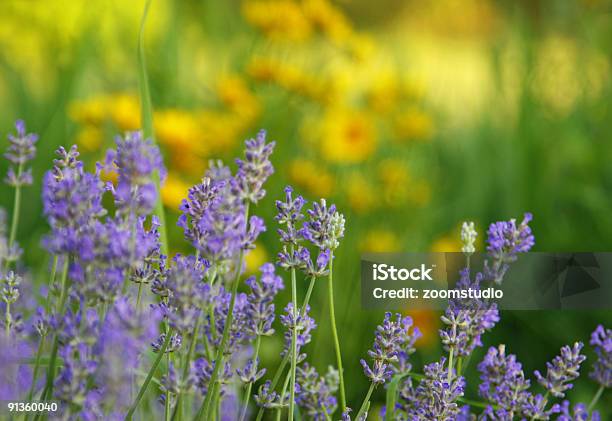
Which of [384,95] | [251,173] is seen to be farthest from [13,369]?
[384,95]

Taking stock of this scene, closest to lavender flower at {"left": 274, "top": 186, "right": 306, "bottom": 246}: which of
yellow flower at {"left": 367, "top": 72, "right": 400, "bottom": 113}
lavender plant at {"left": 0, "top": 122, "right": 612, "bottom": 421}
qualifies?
lavender plant at {"left": 0, "top": 122, "right": 612, "bottom": 421}

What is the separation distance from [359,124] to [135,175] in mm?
2223

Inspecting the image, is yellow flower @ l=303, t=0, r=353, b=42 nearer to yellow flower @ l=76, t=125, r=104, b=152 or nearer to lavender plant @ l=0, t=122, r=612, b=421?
yellow flower @ l=76, t=125, r=104, b=152

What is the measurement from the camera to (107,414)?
2.33ft

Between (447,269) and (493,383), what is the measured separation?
Answer: 0.19m

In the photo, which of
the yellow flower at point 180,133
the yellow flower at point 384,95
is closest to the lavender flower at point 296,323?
the yellow flower at point 180,133

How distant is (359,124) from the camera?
2883 mm

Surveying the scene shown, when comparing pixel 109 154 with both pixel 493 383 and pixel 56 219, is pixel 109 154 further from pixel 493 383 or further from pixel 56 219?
pixel 493 383

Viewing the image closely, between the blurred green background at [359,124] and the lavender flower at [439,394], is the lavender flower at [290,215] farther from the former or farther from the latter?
the blurred green background at [359,124]
